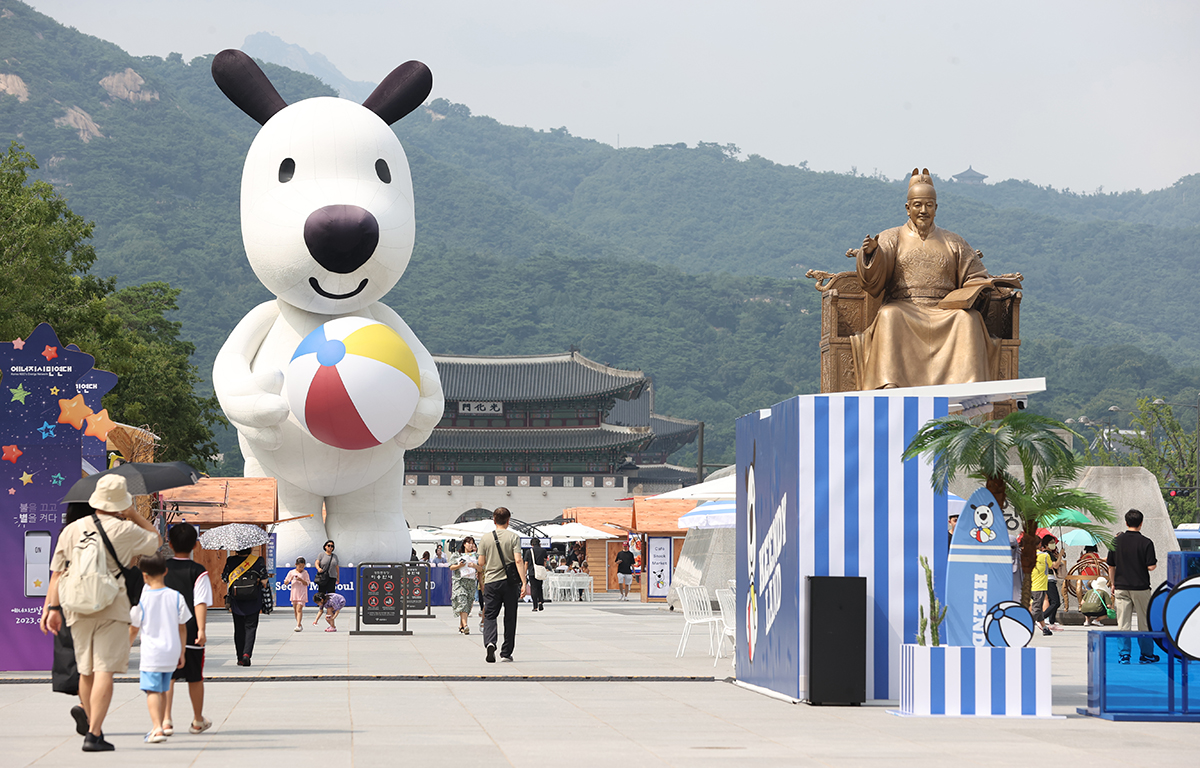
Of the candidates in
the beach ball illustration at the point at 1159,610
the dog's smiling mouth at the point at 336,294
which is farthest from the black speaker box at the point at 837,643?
the dog's smiling mouth at the point at 336,294

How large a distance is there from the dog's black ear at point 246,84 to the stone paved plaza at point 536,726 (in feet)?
32.9

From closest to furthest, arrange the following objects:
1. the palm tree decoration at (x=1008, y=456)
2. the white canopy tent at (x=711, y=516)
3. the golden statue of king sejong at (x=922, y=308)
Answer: the palm tree decoration at (x=1008, y=456) < the white canopy tent at (x=711, y=516) < the golden statue of king sejong at (x=922, y=308)

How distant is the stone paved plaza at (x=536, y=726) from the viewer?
6.96 m

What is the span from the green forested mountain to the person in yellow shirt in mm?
62842

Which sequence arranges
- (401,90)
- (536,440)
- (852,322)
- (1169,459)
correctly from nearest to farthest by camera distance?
(852,322), (401,90), (1169,459), (536,440)

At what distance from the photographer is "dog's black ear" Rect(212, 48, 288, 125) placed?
20156 mm

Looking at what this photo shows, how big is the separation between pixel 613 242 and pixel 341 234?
387 ft

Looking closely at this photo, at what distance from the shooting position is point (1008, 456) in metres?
9.45

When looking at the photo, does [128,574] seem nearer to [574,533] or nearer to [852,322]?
[852,322]

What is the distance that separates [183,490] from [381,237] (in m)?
6.69

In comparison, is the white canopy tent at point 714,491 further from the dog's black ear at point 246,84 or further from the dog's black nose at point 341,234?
the dog's black ear at point 246,84

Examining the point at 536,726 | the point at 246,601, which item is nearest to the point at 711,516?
the point at 246,601

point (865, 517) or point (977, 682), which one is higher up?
point (865, 517)

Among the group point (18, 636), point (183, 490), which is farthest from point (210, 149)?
point (18, 636)
